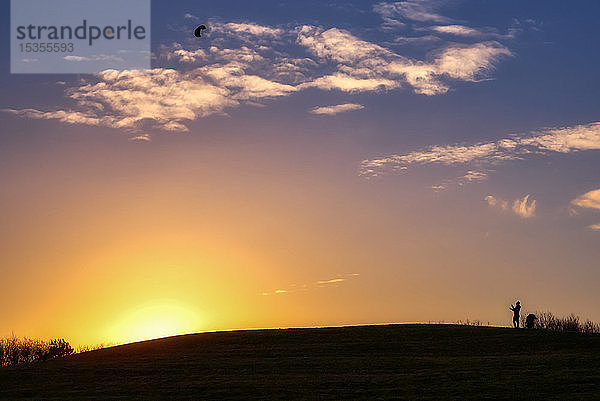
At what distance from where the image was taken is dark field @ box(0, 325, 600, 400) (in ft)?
102

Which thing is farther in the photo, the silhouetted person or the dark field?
the silhouetted person

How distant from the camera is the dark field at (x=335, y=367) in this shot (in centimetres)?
3112

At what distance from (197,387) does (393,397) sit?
33.3ft

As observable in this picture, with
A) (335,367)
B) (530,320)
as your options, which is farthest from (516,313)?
(335,367)

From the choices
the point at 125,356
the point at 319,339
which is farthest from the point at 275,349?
the point at 125,356

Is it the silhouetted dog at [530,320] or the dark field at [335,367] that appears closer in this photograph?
the dark field at [335,367]

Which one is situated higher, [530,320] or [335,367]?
[530,320]

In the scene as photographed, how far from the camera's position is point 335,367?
38.8m

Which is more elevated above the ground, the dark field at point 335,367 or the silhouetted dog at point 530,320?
the silhouetted dog at point 530,320

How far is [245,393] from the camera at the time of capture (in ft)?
104

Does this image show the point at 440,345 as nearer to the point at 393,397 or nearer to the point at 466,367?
the point at 466,367

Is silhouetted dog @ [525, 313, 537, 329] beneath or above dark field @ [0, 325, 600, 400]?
above

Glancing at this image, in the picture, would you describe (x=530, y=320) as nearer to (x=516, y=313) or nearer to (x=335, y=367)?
(x=516, y=313)

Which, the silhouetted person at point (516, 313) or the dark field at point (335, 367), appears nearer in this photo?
the dark field at point (335, 367)
